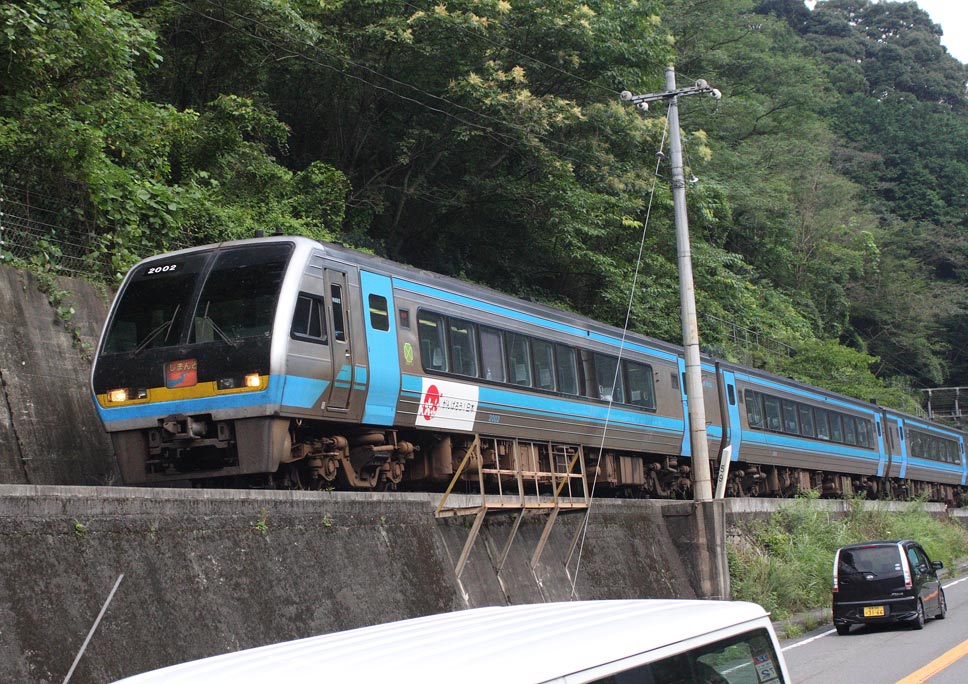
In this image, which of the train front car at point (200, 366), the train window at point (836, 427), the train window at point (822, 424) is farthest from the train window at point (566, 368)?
the train window at point (836, 427)

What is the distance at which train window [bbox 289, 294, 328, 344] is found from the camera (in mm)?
10891

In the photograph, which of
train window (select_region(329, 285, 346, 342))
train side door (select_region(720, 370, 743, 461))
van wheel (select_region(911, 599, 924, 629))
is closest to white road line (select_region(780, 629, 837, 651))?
van wheel (select_region(911, 599, 924, 629))

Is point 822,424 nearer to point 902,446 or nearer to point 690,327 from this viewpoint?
point 902,446

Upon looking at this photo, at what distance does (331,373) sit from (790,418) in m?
17.3

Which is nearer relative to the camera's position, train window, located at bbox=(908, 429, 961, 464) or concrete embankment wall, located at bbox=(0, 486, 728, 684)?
concrete embankment wall, located at bbox=(0, 486, 728, 684)

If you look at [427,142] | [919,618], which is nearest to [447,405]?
[919,618]

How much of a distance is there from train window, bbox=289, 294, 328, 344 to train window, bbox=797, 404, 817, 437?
59.0 feet

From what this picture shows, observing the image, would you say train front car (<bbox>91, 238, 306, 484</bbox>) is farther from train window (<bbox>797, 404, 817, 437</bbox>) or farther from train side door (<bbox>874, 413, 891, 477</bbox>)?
train side door (<bbox>874, 413, 891, 477</bbox>)

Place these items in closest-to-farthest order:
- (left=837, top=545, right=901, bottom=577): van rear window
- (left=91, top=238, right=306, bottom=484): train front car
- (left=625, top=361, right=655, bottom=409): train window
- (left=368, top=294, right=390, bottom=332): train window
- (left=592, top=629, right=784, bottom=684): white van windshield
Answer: (left=592, top=629, right=784, bottom=684): white van windshield → (left=91, top=238, right=306, bottom=484): train front car → (left=368, top=294, right=390, bottom=332): train window → (left=837, top=545, right=901, bottom=577): van rear window → (left=625, top=361, right=655, bottom=409): train window

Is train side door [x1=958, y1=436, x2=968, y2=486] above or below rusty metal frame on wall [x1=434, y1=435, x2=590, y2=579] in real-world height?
below

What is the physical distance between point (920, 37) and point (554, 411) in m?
75.1

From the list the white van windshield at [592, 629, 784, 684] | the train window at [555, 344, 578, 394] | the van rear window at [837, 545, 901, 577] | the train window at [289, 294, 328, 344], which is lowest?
the van rear window at [837, 545, 901, 577]

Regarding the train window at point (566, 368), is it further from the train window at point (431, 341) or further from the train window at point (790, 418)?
the train window at point (790, 418)

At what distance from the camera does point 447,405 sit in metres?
13.3
